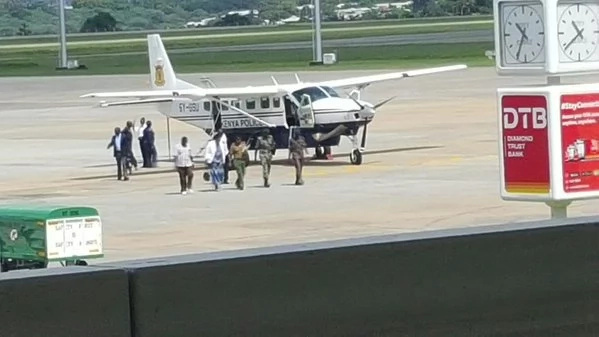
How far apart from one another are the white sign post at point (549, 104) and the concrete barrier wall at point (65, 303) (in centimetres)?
671

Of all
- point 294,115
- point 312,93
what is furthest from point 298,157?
point 312,93

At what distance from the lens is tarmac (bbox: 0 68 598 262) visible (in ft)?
92.7

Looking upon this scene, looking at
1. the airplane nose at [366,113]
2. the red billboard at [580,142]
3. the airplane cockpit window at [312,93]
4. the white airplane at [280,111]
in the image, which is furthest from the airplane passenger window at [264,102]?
the red billboard at [580,142]

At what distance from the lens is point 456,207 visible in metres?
31.0

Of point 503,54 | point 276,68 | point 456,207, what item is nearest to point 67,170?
point 456,207

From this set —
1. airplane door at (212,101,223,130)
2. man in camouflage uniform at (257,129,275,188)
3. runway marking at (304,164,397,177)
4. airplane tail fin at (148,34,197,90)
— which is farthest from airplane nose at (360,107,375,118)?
airplane tail fin at (148,34,197,90)

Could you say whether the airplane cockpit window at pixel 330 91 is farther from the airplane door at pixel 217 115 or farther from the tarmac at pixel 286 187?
the airplane door at pixel 217 115

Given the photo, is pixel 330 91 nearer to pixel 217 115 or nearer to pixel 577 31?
pixel 217 115

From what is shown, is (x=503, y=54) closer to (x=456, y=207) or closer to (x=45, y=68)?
(x=456, y=207)

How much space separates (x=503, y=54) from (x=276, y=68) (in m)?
88.8

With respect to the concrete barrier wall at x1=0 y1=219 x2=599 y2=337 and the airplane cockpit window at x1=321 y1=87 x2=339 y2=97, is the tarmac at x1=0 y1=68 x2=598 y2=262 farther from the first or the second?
the concrete barrier wall at x1=0 y1=219 x2=599 y2=337

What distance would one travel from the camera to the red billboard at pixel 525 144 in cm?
1251

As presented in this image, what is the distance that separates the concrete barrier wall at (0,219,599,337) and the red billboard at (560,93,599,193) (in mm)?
4488

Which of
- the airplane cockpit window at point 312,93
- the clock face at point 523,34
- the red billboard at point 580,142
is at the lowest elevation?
the red billboard at point 580,142
